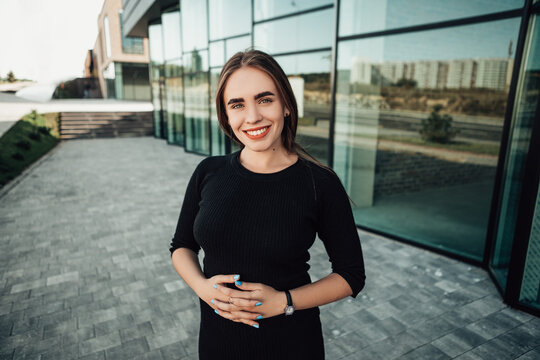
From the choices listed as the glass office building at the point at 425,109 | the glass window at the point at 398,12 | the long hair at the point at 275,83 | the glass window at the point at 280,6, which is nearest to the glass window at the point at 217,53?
the glass office building at the point at 425,109

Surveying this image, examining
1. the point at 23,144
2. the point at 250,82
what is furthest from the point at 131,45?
the point at 250,82

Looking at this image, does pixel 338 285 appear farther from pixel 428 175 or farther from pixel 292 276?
pixel 428 175

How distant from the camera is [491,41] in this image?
265 inches

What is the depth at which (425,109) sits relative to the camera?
8.91 m

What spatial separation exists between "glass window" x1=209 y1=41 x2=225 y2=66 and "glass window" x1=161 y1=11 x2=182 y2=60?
332 centimetres

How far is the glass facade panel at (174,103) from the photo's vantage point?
14922 millimetres

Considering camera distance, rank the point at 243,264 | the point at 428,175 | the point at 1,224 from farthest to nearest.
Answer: the point at 428,175, the point at 1,224, the point at 243,264

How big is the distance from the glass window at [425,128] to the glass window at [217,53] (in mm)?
5929

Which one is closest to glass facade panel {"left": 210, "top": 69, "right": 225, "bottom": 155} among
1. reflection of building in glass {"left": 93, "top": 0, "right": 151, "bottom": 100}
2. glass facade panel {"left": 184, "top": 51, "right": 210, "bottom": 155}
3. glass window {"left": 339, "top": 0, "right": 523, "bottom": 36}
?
glass facade panel {"left": 184, "top": 51, "right": 210, "bottom": 155}

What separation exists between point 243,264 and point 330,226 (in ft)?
1.25

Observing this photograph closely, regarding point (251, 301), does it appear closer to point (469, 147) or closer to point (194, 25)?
point (469, 147)

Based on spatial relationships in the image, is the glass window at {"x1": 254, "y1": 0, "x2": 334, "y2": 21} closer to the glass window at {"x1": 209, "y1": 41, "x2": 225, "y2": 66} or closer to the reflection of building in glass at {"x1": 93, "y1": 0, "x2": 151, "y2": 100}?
the glass window at {"x1": 209, "y1": 41, "x2": 225, "y2": 66}

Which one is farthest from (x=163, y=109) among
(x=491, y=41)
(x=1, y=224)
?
(x=491, y=41)

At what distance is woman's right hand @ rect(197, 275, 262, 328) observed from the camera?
4.18ft
